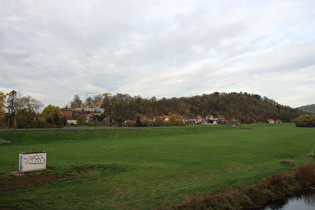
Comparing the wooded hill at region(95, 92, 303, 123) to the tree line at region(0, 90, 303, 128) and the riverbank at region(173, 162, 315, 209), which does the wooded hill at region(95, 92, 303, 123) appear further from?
the riverbank at region(173, 162, 315, 209)

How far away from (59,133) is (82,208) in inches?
1369

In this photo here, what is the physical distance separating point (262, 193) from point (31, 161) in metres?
15.0

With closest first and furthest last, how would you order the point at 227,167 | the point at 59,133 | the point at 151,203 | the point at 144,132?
1. the point at 151,203
2. the point at 227,167
3. the point at 59,133
4. the point at 144,132

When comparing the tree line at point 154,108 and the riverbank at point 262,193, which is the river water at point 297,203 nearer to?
the riverbank at point 262,193

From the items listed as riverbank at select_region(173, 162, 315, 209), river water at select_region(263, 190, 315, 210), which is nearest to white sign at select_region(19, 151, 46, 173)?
riverbank at select_region(173, 162, 315, 209)

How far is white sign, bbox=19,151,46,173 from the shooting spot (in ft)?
42.8

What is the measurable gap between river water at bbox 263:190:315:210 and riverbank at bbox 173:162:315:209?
360mm

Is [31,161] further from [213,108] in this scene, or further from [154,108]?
[213,108]

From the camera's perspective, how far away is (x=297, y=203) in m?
13.5

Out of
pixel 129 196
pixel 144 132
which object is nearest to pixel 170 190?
pixel 129 196

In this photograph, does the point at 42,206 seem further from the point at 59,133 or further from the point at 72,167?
the point at 59,133

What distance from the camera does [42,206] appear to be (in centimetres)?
905

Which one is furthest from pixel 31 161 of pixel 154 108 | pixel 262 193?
pixel 154 108

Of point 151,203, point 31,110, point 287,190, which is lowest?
point 287,190
